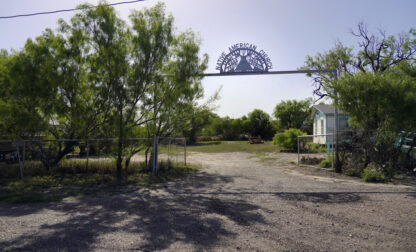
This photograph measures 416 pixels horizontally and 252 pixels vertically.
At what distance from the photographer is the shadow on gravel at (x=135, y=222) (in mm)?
4191

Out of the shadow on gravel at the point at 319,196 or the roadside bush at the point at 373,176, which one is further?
the roadside bush at the point at 373,176

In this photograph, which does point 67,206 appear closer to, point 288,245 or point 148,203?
point 148,203

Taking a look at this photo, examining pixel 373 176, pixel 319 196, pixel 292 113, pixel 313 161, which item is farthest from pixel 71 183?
pixel 292 113

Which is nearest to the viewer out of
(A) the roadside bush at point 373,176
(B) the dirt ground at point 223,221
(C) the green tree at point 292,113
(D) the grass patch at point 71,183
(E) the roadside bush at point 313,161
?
(B) the dirt ground at point 223,221

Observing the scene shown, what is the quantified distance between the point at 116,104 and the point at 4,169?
5.49 m

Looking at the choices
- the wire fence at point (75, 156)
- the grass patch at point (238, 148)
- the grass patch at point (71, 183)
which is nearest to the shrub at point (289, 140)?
the grass patch at point (238, 148)

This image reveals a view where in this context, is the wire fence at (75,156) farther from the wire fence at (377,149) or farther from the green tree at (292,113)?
the green tree at (292,113)

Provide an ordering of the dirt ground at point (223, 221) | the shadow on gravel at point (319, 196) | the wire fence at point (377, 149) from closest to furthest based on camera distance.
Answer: the dirt ground at point (223, 221), the shadow on gravel at point (319, 196), the wire fence at point (377, 149)

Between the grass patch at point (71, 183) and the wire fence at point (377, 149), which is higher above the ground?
→ the wire fence at point (377, 149)

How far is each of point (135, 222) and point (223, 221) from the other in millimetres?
1796

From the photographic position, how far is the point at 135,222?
5316 millimetres

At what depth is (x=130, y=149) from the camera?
37.9 ft

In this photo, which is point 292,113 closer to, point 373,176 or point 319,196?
point 373,176

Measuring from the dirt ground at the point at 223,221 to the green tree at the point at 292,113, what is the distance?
48.0m
